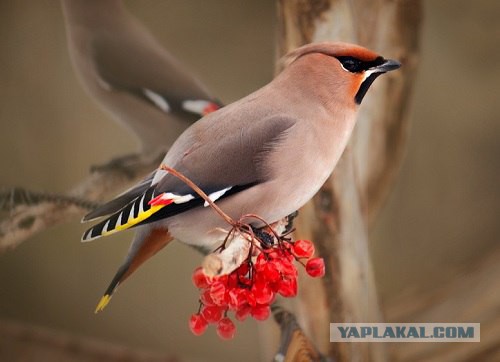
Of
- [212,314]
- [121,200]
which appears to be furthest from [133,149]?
[212,314]

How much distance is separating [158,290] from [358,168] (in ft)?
2.31

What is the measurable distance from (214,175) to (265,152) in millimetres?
144

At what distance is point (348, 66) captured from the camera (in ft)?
6.10

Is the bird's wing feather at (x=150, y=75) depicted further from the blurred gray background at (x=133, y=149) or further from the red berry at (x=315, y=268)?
the red berry at (x=315, y=268)

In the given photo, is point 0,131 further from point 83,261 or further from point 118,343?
point 118,343

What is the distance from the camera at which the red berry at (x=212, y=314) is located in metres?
1.69

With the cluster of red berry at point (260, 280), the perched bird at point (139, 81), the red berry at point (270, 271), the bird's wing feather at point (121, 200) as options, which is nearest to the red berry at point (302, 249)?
the cluster of red berry at point (260, 280)

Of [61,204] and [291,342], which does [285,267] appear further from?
[61,204]

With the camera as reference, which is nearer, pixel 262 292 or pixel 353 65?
pixel 262 292

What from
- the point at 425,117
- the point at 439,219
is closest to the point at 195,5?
the point at 425,117

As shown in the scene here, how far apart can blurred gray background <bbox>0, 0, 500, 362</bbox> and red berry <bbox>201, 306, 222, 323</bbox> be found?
348 millimetres

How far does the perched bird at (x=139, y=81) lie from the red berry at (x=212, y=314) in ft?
1.87

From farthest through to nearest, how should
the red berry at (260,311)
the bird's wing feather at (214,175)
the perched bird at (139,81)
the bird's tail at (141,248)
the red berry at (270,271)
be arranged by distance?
the perched bird at (139,81) < the bird's tail at (141,248) < the bird's wing feather at (214,175) < the red berry at (260,311) < the red berry at (270,271)

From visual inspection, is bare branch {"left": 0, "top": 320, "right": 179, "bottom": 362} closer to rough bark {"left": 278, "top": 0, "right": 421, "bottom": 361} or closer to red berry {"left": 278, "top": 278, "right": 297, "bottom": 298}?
rough bark {"left": 278, "top": 0, "right": 421, "bottom": 361}
